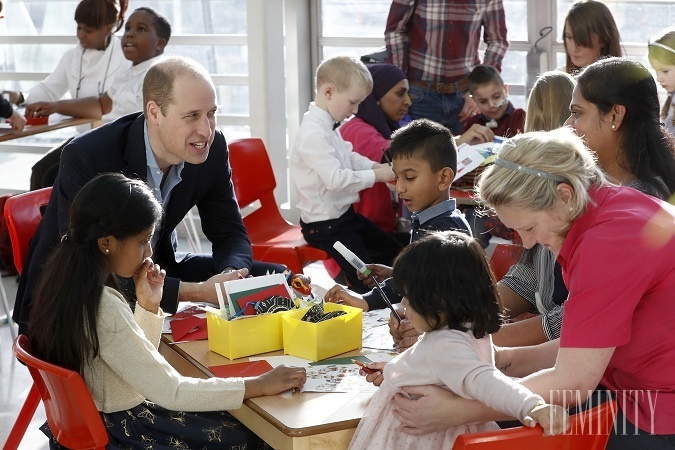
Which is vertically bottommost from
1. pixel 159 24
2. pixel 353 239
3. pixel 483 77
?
pixel 353 239

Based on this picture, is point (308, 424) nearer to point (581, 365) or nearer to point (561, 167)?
point (581, 365)

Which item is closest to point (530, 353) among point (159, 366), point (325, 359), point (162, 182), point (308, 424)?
point (325, 359)

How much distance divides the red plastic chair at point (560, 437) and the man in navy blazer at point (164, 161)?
128 cm

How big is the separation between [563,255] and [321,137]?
2307 mm

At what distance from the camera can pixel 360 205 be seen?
4684 millimetres

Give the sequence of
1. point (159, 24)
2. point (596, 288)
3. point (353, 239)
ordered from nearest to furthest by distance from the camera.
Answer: point (596, 288)
point (353, 239)
point (159, 24)

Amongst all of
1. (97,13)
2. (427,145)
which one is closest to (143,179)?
(427,145)

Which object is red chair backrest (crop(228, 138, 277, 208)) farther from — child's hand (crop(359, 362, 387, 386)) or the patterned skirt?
child's hand (crop(359, 362, 387, 386))

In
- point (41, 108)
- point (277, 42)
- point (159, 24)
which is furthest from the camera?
point (277, 42)

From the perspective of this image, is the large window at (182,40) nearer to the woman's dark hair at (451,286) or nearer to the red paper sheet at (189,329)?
the red paper sheet at (189,329)

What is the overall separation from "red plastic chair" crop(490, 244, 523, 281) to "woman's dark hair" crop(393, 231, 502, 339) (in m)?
1.00

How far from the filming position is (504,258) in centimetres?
299

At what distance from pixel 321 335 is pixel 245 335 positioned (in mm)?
194

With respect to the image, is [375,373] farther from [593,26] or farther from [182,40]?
[182,40]
